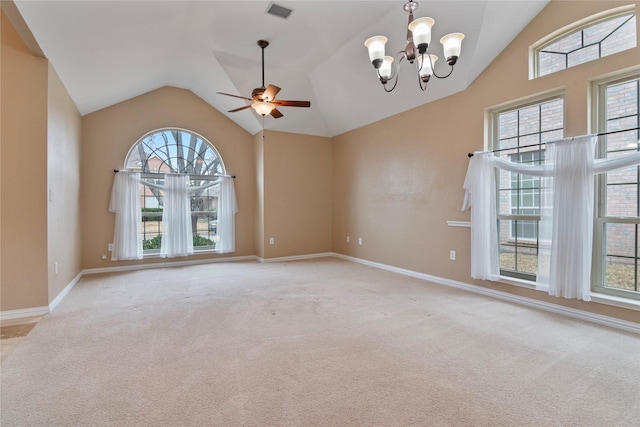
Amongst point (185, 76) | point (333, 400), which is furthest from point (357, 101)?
point (333, 400)

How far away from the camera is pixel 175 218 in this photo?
19.0 ft

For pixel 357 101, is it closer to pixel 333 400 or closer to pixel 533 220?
pixel 533 220

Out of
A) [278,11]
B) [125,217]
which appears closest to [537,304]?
[278,11]

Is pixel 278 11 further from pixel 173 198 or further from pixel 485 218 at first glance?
pixel 173 198

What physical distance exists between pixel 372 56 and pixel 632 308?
3329 millimetres

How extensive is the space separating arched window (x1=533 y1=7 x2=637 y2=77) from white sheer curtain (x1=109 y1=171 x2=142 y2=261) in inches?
247

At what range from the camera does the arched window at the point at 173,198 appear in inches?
214

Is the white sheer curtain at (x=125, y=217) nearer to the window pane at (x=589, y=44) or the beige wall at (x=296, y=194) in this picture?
the beige wall at (x=296, y=194)

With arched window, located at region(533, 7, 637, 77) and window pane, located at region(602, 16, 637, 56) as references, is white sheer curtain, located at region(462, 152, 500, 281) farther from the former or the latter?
window pane, located at region(602, 16, 637, 56)

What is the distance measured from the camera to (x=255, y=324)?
2.97 m

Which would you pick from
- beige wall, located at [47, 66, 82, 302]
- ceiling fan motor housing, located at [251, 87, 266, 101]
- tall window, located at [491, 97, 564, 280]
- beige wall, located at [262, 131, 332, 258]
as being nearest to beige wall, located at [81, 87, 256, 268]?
beige wall, located at [47, 66, 82, 302]

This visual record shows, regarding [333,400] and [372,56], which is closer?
[333,400]

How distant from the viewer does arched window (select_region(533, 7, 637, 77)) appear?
9.62ft

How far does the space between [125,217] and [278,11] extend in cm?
417
